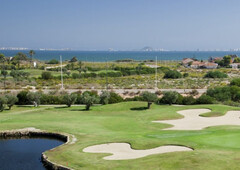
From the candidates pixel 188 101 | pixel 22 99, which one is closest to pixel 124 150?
pixel 188 101


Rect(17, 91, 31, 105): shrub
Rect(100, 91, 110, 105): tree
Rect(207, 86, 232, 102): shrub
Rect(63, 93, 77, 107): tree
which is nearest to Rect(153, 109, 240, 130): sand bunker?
Rect(207, 86, 232, 102): shrub

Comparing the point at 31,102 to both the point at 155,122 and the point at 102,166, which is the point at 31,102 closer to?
the point at 155,122

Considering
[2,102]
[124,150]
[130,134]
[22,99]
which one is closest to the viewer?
[124,150]

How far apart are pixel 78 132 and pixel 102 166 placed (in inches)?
463

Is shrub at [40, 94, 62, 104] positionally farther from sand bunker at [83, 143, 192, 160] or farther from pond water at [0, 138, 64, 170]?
sand bunker at [83, 143, 192, 160]

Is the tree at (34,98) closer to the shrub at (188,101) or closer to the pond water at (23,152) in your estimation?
the pond water at (23,152)

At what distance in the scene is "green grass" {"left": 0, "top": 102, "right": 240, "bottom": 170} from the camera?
19656 millimetres

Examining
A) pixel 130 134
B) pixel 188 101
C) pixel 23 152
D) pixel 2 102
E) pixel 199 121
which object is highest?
pixel 2 102

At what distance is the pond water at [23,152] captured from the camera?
930 inches

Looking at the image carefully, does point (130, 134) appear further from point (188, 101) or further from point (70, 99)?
point (188, 101)

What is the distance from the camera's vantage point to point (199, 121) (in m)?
36.8

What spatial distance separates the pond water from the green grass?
1.65 metres

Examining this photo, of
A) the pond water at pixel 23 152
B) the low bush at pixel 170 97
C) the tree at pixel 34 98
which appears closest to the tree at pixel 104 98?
the low bush at pixel 170 97

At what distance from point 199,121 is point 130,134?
10.8 meters
